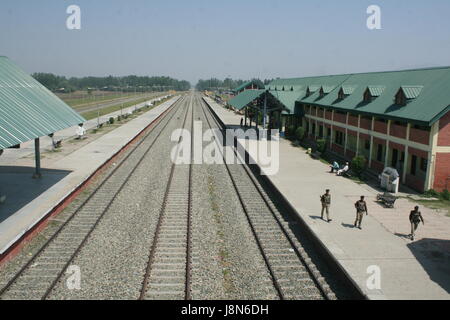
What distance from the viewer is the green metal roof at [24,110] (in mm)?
15391

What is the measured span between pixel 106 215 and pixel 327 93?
2632 cm

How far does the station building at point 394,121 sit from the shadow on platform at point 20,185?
18.6 meters

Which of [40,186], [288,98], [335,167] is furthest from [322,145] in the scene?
[40,186]

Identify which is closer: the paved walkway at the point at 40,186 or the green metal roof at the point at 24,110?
the paved walkway at the point at 40,186

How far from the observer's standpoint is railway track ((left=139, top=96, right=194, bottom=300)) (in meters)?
11.2

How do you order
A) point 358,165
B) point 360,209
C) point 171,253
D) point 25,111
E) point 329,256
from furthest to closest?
point 358,165, point 25,111, point 360,209, point 171,253, point 329,256

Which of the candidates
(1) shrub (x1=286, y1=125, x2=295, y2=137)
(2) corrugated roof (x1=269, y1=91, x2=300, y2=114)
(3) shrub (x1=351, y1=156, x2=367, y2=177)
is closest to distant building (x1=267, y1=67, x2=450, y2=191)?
(3) shrub (x1=351, y1=156, x2=367, y2=177)

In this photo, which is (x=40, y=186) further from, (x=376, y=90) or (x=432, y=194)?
(x=376, y=90)

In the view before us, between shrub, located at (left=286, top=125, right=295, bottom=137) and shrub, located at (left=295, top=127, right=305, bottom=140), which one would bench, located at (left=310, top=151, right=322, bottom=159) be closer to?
shrub, located at (left=295, top=127, right=305, bottom=140)

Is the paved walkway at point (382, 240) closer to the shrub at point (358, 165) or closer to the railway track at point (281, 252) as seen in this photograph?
the railway track at point (281, 252)

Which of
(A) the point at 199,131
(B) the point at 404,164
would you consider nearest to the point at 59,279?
(B) the point at 404,164

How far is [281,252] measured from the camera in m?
14.1

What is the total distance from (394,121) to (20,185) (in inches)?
806

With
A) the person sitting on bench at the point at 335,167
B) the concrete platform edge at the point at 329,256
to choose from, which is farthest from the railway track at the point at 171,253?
the person sitting on bench at the point at 335,167
